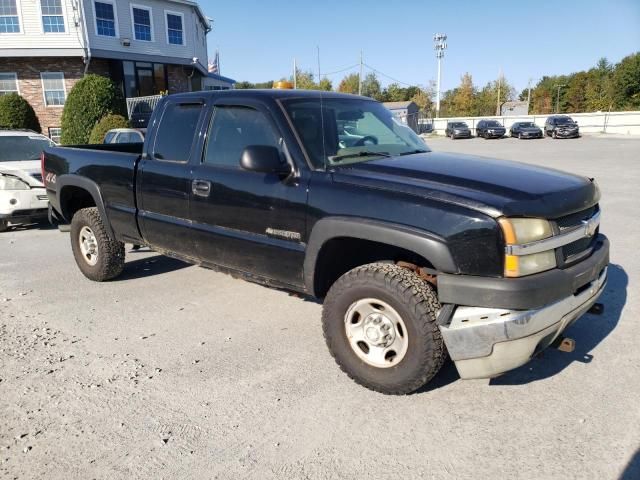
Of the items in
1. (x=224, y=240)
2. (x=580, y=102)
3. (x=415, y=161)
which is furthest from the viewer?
(x=580, y=102)

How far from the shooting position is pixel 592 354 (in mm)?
3678

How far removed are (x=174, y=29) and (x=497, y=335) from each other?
28.7m

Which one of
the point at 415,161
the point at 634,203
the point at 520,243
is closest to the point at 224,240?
the point at 415,161

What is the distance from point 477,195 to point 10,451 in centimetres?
289

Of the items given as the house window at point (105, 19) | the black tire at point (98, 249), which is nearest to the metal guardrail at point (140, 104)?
the house window at point (105, 19)

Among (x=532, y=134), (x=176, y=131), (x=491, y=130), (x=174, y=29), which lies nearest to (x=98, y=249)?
(x=176, y=131)

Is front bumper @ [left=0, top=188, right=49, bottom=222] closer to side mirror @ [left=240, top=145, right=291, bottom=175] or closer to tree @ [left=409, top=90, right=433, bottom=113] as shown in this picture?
side mirror @ [left=240, top=145, right=291, bottom=175]

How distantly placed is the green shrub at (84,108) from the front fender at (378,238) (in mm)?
20042

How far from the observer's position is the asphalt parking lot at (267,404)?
103 inches

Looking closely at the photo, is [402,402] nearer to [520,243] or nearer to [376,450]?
[376,450]

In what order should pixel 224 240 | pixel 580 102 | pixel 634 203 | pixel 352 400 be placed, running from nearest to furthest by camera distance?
1. pixel 352 400
2. pixel 224 240
3. pixel 634 203
4. pixel 580 102

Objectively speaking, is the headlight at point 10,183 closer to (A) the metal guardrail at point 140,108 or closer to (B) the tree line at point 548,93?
(A) the metal guardrail at point 140,108

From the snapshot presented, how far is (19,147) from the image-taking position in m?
9.18

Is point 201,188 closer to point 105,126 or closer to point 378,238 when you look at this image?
point 378,238
